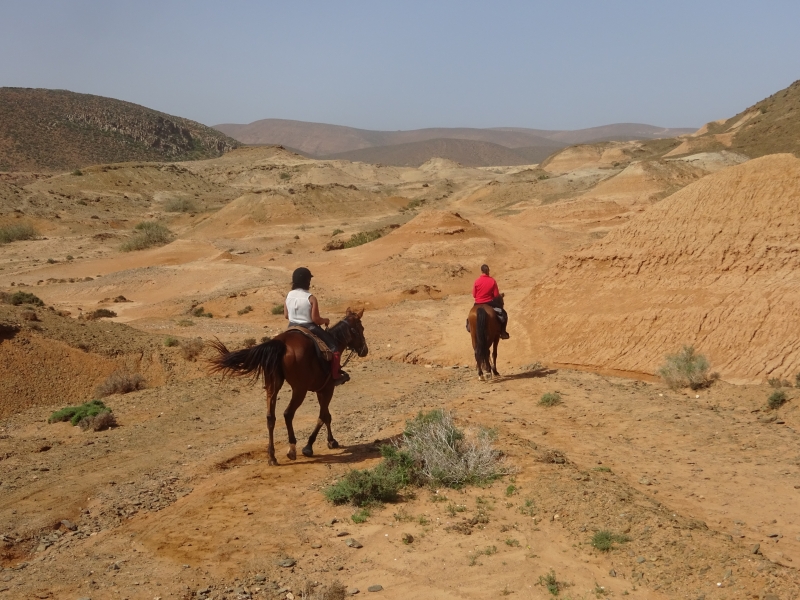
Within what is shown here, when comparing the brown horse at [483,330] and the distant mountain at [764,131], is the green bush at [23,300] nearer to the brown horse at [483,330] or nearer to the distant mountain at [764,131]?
the brown horse at [483,330]

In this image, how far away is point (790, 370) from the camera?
12.1m

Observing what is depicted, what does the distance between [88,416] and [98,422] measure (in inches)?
15.1

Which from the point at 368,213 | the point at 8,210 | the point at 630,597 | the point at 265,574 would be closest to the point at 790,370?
the point at 630,597

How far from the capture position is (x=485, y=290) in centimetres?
1290

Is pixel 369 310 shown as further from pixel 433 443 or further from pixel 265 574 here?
pixel 265 574

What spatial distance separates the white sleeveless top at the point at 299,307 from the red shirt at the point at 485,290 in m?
4.66

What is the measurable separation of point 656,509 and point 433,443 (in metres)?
2.31

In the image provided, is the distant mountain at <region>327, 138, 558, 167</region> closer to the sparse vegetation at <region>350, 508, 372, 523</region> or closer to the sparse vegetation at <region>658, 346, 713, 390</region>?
the sparse vegetation at <region>658, 346, 713, 390</region>

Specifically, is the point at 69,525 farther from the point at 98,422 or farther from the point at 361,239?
the point at 361,239

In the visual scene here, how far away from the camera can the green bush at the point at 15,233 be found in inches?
1732

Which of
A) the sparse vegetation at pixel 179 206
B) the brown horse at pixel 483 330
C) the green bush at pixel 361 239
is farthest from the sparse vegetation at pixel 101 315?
the sparse vegetation at pixel 179 206

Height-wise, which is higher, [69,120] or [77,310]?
[69,120]

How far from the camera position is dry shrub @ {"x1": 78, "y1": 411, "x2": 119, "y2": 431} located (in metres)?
11.3

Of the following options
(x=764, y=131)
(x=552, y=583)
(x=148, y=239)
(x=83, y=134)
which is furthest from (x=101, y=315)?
(x=83, y=134)
